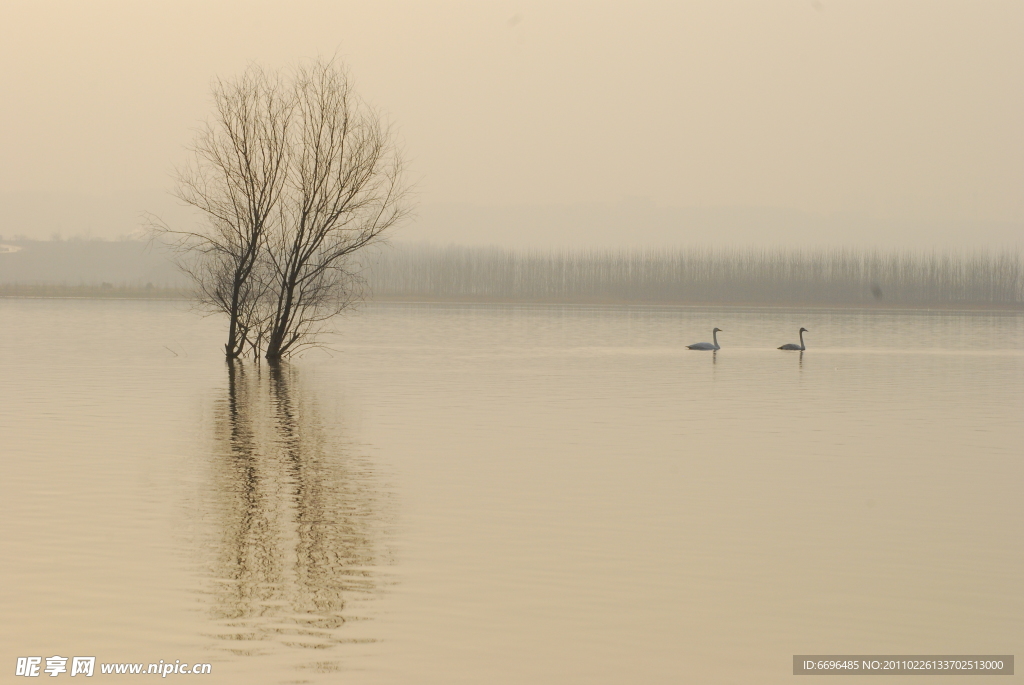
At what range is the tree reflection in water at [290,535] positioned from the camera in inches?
322

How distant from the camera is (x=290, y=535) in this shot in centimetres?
1097

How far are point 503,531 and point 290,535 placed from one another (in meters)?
1.91

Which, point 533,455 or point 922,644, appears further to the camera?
point 533,455

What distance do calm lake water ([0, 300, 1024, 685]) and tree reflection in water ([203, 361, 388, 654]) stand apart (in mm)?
34

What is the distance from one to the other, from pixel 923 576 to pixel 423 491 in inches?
218

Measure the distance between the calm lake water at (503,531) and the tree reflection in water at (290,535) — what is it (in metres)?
0.03

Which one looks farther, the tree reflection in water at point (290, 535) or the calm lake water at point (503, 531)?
the tree reflection in water at point (290, 535)

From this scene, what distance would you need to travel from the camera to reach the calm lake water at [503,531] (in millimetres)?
7848

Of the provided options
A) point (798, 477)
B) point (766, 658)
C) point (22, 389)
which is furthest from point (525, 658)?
point (22, 389)

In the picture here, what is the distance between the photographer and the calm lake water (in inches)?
309

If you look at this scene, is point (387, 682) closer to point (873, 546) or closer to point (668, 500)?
point (873, 546)

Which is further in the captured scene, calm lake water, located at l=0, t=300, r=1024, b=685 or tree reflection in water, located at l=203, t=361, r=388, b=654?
tree reflection in water, located at l=203, t=361, r=388, b=654

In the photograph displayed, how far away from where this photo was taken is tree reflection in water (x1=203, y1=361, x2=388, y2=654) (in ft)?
26.8

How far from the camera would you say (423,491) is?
13500 millimetres
